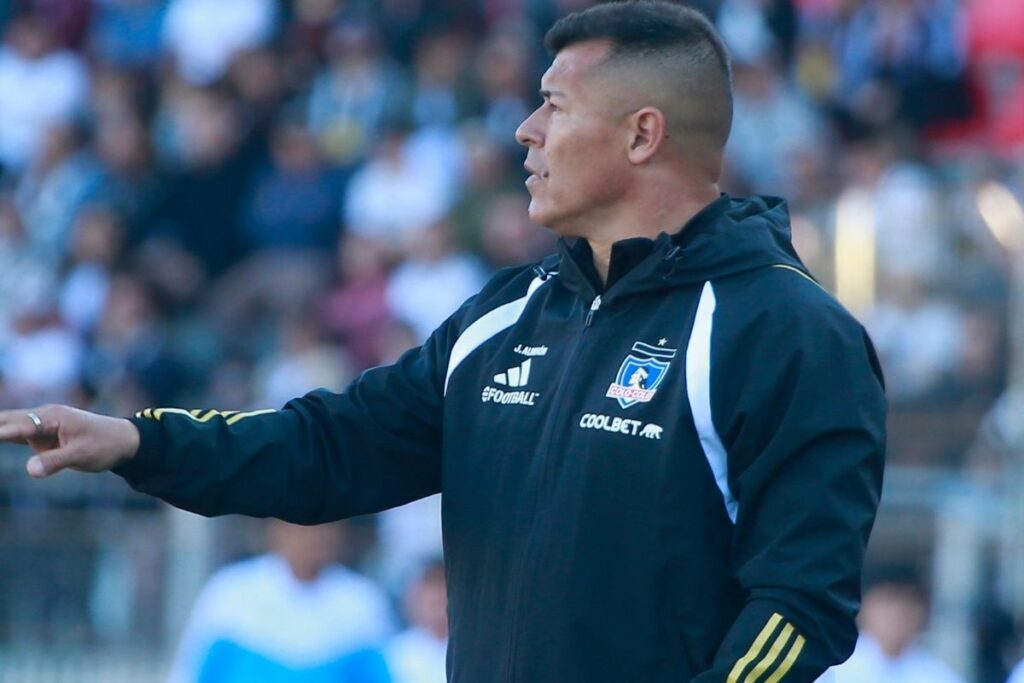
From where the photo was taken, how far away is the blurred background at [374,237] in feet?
29.0

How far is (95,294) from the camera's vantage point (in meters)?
11.3

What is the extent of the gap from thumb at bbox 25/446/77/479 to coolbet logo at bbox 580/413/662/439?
931mm

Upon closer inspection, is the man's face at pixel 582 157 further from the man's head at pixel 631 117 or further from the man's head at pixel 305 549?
the man's head at pixel 305 549

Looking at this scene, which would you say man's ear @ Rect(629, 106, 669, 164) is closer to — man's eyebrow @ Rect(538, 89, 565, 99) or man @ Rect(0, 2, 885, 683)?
man @ Rect(0, 2, 885, 683)

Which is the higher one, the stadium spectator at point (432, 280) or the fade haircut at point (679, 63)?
the stadium spectator at point (432, 280)

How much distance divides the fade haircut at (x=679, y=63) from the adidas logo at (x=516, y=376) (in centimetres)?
53

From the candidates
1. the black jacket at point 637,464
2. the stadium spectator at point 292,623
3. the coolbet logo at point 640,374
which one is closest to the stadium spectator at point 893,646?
the stadium spectator at point 292,623

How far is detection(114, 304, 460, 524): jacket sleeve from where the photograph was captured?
144 inches

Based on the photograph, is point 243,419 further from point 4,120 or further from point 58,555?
point 4,120

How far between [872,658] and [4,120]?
7.31 m

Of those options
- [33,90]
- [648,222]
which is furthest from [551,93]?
[33,90]

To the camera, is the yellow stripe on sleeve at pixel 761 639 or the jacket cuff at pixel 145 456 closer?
the yellow stripe on sleeve at pixel 761 639

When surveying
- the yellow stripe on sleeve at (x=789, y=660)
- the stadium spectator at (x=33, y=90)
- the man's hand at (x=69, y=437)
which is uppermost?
the stadium spectator at (x=33, y=90)

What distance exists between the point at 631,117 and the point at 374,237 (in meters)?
7.64
